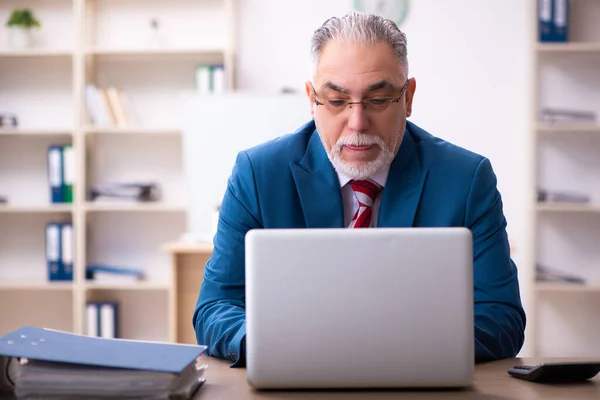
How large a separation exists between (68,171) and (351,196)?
2.90 metres

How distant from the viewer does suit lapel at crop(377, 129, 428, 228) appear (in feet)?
5.41

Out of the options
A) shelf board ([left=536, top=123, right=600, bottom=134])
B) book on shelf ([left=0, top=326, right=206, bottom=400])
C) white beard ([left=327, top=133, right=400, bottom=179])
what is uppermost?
shelf board ([left=536, top=123, right=600, bottom=134])

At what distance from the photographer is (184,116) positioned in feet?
13.8

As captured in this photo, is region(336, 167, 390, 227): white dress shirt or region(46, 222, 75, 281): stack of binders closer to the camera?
region(336, 167, 390, 227): white dress shirt

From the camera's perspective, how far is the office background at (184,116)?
169 inches

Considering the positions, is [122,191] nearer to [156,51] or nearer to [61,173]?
[61,173]

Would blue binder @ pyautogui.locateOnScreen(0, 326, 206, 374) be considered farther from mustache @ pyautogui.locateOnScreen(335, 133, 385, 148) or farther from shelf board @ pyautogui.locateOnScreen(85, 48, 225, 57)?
shelf board @ pyautogui.locateOnScreen(85, 48, 225, 57)

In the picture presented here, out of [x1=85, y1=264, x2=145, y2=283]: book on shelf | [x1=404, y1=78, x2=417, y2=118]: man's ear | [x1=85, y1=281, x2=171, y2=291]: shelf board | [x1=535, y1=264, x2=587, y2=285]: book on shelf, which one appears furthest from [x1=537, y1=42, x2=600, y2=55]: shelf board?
[x1=404, y1=78, x2=417, y2=118]: man's ear

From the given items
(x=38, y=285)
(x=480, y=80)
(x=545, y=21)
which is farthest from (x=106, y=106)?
(x=545, y=21)

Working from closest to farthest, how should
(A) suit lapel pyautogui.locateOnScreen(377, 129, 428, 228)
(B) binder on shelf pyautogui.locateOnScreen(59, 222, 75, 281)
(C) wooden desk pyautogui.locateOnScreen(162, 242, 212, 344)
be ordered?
(A) suit lapel pyautogui.locateOnScreen(377, 129, 428, 228) → (C) wooden desk pyautogui.locateOnScreen(162, 242, 212, 344) → (B) binder on shelf pyautogui.locateOnScreen(59, 222, 75, 281)

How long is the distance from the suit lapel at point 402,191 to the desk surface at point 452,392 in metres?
0.46

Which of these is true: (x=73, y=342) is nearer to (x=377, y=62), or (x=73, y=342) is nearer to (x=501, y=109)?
(x=377, y=62)

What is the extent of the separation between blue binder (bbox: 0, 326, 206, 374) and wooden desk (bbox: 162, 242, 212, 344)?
1.96 meters

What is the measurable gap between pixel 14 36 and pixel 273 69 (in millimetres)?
1383
